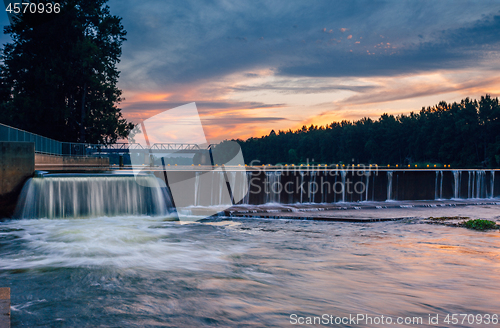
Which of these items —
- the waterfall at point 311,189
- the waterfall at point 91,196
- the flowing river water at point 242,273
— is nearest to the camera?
the flowing river water at point 242,273

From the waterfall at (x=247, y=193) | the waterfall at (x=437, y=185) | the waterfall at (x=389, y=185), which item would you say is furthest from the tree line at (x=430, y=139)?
the waterfall at (x=247, y=193)

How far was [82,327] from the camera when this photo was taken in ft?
18.5

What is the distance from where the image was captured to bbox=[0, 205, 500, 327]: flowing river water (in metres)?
6.33

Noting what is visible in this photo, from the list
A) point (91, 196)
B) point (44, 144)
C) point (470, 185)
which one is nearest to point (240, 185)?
point (91, 196)

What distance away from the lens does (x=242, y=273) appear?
8531 millimetres

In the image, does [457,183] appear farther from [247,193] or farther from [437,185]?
[247,193]

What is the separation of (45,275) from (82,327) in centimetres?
336

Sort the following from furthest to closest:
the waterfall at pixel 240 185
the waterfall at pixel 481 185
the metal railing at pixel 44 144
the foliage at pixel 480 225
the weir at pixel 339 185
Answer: the waterfall at pixel 481 185
the waterfall at pixel 240 185
the weir at pixel 339 185
the metal railing at pixel 44 144
the foliage at pixel 480 225

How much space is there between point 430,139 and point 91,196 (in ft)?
400

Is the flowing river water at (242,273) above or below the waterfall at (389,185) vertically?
below

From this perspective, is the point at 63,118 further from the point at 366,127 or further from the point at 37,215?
the point at 366,127

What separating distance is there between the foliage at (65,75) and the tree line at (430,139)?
86301 mm

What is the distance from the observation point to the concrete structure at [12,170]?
15383mm

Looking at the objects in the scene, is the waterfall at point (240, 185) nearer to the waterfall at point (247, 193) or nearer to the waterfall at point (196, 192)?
the waterfall at point (247, 193)
